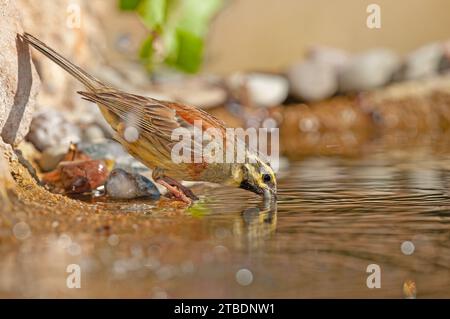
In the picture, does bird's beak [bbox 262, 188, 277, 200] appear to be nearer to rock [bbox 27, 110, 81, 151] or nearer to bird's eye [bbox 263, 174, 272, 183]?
bird's eye [bbox 263, 174, 272, 183]

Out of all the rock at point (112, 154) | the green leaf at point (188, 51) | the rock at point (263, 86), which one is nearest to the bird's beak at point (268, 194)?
the rock at point (112, 154)

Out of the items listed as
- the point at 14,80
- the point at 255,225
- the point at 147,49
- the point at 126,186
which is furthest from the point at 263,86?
the point at 255,225

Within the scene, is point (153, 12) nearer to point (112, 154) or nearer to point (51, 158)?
point (51, 158)

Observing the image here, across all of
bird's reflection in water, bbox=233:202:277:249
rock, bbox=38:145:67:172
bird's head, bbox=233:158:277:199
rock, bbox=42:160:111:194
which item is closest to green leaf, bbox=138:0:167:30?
rock, bbox=38:145:67:172

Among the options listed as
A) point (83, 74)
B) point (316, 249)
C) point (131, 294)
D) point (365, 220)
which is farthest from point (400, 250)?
point (83, 74)

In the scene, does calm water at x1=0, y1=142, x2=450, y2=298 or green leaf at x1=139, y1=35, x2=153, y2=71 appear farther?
green leaf at x1=139, y1=35, x2=153, y2=71

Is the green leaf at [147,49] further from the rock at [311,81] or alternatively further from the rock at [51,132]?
the rock at [311,81]

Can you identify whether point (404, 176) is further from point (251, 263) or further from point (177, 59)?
point (177, 59)
